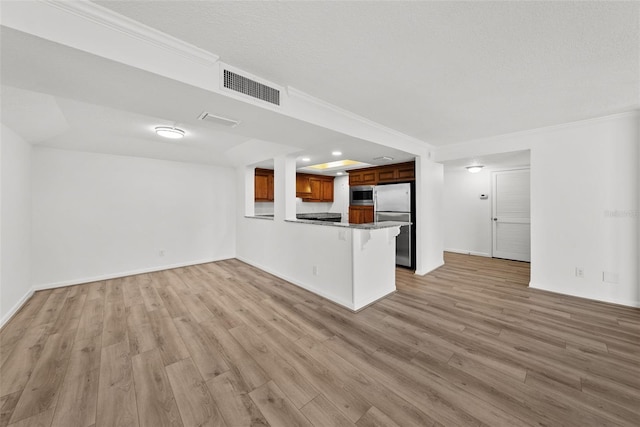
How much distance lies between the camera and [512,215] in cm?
557

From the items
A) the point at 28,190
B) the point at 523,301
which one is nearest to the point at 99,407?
the point at 28,190

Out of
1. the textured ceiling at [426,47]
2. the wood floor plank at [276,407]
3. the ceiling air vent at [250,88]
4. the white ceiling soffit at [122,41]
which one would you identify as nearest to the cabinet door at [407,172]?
the textured ceiling at [426,47]

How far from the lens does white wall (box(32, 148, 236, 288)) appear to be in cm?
375

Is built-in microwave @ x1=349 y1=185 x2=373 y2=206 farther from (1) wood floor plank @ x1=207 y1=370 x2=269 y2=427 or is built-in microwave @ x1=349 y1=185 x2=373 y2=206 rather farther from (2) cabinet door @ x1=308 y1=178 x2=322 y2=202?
(1) wood floor plank @ x1=207 y1=370 x2=269 y2=427

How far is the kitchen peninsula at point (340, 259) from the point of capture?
3021 millimetres

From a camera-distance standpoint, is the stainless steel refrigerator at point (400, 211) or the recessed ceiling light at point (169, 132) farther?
the stainless steel refrigerator at point (400, 211)

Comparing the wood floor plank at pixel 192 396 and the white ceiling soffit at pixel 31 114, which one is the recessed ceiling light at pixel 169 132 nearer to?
the white ceiling soffit at pixel 31 114

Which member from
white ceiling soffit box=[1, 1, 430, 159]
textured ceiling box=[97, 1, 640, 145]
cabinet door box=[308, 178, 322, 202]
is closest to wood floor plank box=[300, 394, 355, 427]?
white ceiling soffit box=[1, 1, 430, 159]

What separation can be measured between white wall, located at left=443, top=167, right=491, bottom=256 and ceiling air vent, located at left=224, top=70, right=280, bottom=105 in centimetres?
549

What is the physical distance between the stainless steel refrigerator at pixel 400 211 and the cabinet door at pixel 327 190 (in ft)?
7.77

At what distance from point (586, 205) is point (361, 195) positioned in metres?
3.72

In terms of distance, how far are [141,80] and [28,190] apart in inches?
145

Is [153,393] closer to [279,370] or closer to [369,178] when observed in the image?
[279,370]

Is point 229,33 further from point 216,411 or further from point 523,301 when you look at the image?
point 523,301
